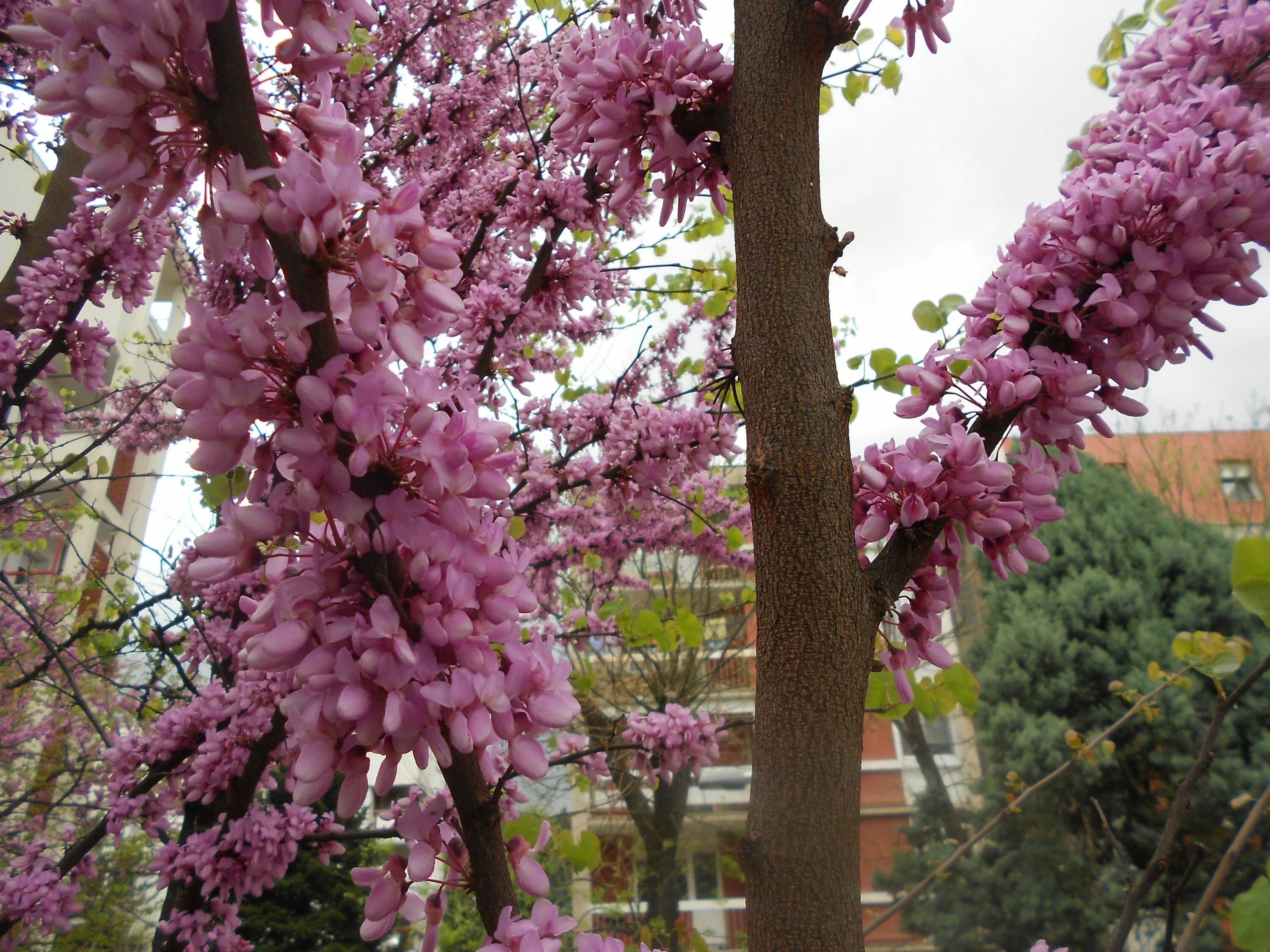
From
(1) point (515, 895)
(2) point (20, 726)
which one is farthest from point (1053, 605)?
(2) point (20, 726)

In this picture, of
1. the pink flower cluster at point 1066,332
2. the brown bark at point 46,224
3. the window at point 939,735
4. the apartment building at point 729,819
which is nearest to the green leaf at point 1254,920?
the pink flower cluster at point 1066,332

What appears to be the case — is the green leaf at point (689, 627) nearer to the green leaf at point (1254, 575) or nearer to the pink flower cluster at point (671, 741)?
the pink flower cluster at point (671, 741)

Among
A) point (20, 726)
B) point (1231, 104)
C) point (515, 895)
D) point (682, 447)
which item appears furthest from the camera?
point (20, 726)

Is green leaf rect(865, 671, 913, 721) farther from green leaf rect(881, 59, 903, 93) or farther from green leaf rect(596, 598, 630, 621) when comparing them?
green leaf rect(881, 59, 903, 93)

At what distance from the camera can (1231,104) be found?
120cm

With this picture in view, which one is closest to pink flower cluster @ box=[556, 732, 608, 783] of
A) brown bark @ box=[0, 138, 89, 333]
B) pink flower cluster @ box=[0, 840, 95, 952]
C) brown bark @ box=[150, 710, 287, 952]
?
brown bark @ box=[150, 710, 287, 952]

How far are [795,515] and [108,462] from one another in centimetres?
619

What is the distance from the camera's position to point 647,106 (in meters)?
1.29

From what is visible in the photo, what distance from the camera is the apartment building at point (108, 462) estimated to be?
18.6ft

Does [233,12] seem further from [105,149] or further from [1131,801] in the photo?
[1131,801]

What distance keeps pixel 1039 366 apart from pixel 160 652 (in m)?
4.21

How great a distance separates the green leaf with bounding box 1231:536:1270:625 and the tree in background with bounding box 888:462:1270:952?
691 cm

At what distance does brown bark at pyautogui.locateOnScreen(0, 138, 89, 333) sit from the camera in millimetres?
2482

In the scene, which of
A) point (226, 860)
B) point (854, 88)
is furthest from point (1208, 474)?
point (226, 860)
